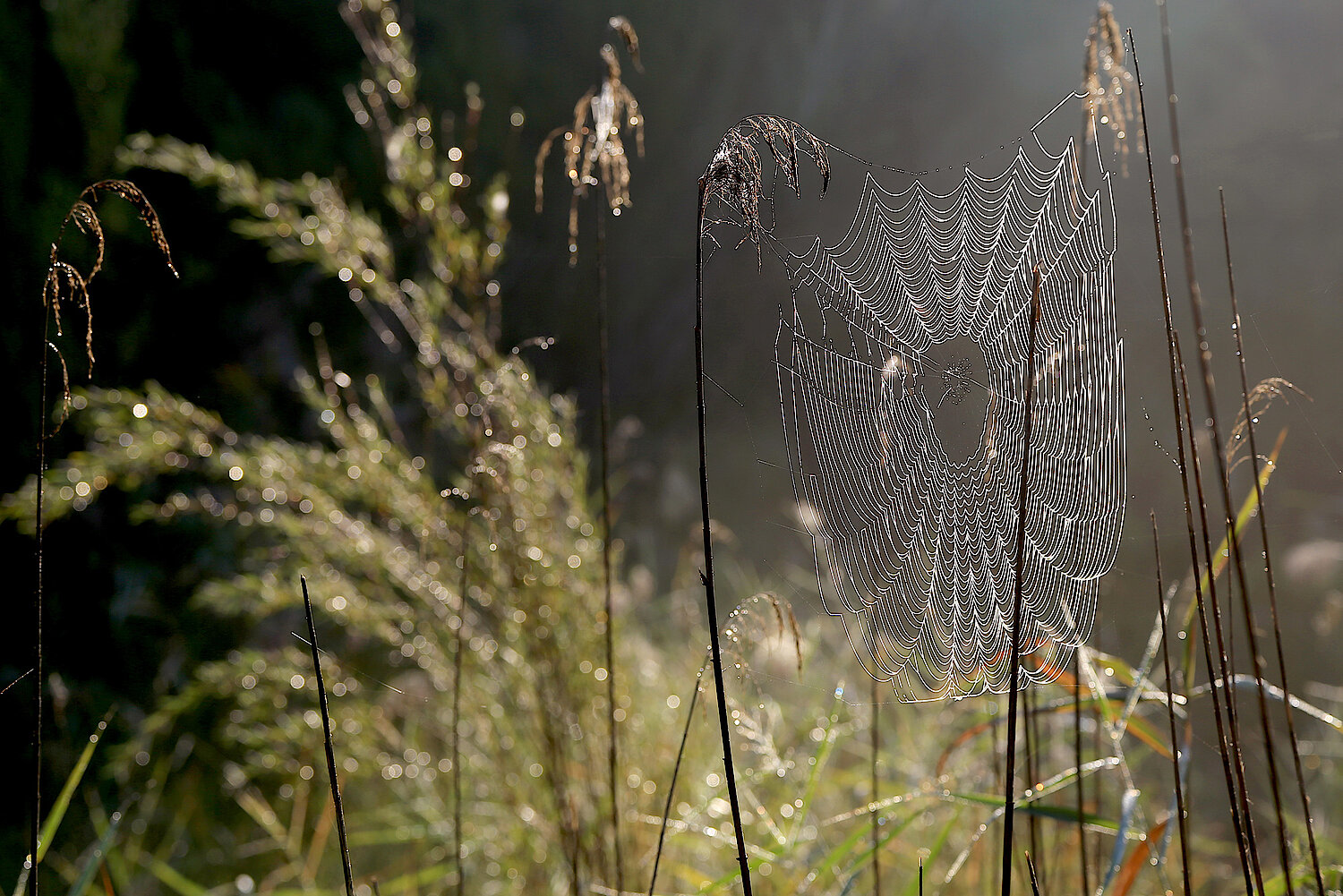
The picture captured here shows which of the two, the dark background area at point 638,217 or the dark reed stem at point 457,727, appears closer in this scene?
the dark reed stem at point 457,727

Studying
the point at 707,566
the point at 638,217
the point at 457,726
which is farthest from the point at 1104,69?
the point at 638,217

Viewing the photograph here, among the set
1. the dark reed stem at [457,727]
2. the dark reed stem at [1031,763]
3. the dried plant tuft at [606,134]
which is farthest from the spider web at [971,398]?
the dark reed stem at [457,727]

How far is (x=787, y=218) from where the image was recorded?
69 centimetres

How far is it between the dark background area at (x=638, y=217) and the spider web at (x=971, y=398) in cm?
4

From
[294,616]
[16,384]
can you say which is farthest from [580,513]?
A: [294,616]

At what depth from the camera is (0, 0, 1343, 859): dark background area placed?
0.96 meters

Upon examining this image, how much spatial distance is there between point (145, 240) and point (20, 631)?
1.14 m

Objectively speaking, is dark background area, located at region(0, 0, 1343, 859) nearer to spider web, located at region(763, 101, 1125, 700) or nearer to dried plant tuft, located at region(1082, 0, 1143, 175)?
spider web, located at region(763, 101, 1125, 700)

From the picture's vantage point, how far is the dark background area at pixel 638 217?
96 centimetres


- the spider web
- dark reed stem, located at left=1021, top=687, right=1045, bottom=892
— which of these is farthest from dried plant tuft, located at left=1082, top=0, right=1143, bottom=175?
dark reed stem, located at left=1021, top=687, right=1045, bottom=892

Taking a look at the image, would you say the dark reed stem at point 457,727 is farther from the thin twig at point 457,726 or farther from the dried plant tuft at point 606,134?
the dried plant tuft at point 606,134

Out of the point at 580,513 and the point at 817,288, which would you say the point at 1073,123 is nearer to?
the point at 817,288

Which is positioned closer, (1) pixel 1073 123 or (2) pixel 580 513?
(1) pixel 1073 123

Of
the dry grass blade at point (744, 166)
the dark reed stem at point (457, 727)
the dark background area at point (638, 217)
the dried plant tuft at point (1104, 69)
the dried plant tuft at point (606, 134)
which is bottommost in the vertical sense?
the dark reed stem at point (457, 727)
